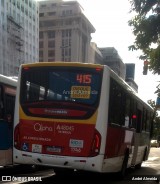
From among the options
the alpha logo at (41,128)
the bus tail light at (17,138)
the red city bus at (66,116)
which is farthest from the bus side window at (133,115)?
the bus tail light at (17,138)

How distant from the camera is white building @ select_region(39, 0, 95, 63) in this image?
→ 526 feet

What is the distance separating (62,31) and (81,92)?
155m

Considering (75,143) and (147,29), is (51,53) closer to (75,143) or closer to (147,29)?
(147,29)

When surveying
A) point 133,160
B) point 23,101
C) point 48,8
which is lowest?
point 133,160

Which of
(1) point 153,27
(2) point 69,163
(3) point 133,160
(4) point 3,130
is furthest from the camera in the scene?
(1) point 153,27

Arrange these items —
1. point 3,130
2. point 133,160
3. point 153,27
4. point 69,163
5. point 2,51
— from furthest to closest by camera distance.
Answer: point 2,51 < point 153,27 < point 133,160 < point 3,130 < point 69,163

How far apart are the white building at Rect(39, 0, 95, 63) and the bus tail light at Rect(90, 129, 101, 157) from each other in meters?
149

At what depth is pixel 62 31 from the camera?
163 m

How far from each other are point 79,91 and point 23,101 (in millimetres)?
1453

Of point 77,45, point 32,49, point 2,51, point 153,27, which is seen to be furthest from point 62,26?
point 153,27

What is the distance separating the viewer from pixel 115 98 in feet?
37.5

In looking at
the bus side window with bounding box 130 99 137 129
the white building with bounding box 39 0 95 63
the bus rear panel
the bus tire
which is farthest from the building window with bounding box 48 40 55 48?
the bus rear panel

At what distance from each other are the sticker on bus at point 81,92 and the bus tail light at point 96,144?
2.93 ft

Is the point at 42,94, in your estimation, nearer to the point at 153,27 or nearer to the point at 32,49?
the point at 153,27
